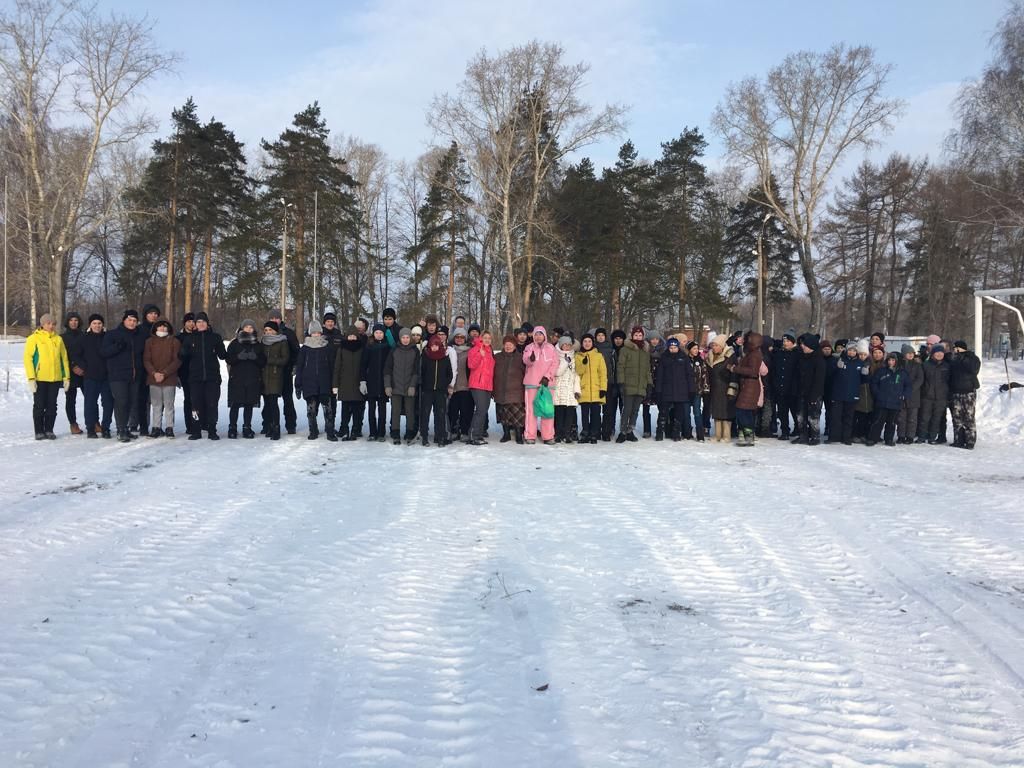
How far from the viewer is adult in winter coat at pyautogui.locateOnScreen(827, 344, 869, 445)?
37.2ft

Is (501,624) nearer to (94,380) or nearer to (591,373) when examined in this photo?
(591,373)

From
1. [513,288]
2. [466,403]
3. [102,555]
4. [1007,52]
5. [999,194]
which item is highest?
[1007,52]

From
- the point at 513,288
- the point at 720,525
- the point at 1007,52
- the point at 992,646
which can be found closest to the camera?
the point at 992,646

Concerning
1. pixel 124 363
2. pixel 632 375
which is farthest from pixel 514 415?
pixel 124 363

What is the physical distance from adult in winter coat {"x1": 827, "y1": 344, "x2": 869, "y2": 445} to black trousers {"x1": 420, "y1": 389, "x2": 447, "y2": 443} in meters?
6.90

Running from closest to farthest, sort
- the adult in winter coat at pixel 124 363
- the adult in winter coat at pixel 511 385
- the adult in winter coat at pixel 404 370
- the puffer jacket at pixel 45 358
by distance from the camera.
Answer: the adult in winter coat at pixel 124 363 → the puffer jacket at pixel 45 358 → the adult in winter coat at pixel 404 370 → the adult in winter coat at pixel 511 385

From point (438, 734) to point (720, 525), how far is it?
13.3ft

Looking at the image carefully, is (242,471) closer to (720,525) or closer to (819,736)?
(720,525)

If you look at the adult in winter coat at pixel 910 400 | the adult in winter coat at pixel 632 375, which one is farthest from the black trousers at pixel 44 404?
the adult in winter coat at pixel 910 400

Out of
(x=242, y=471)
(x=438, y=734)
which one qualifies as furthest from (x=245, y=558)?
(x=242, y=471)

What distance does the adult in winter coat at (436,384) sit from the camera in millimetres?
10188

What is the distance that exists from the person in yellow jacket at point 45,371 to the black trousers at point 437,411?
5.63m

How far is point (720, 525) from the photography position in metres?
6.18

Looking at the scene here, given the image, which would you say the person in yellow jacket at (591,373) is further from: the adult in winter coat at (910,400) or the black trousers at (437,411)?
the adult in winter coat at (910,400)
